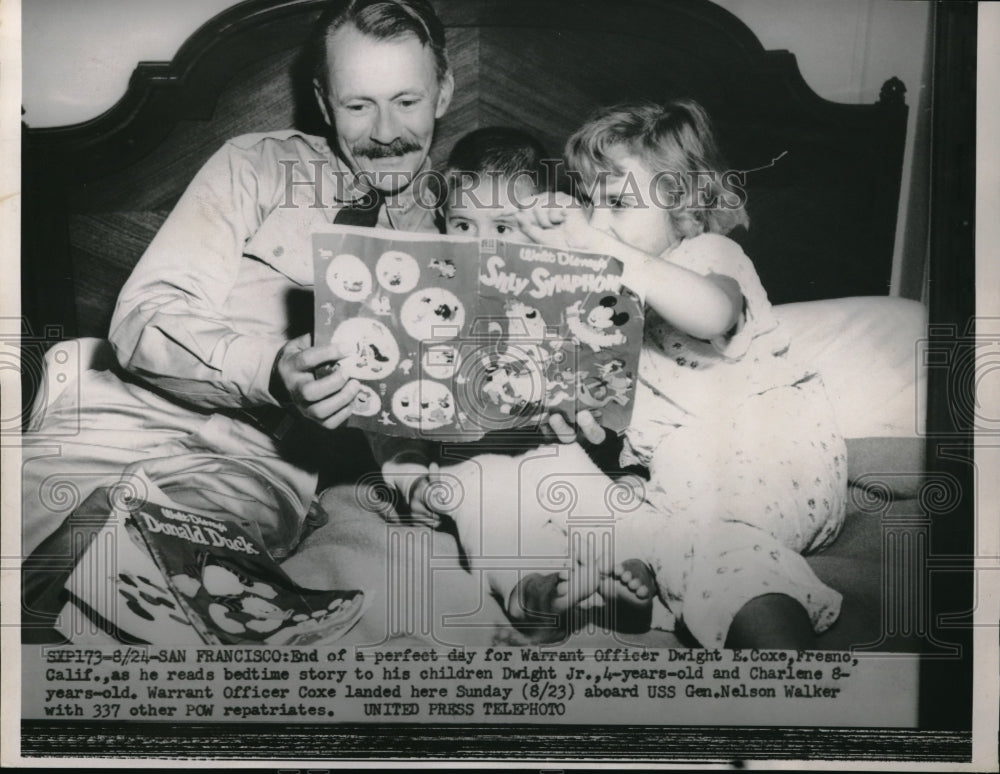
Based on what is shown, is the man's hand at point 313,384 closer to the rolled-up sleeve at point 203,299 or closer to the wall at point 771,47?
the rolled-up sleeve at point 203,299

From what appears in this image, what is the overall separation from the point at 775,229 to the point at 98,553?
187 cm

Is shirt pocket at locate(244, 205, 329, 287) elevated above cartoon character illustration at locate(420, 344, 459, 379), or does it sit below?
above

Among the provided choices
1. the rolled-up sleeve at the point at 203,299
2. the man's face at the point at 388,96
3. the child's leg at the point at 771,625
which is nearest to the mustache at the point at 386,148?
the man's face at the point at 388,96

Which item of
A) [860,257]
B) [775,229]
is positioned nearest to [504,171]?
[775,229]

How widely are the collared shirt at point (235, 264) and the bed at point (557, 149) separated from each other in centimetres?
6

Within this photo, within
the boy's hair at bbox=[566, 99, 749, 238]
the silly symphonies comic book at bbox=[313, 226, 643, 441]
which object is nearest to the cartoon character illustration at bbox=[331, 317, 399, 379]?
the silly symphonies comic book at bbox=[313, 226, 643, 441]

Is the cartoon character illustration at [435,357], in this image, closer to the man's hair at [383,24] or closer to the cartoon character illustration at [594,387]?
the cartoon character illustration at [594,387]

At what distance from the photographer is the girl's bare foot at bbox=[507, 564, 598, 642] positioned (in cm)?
247

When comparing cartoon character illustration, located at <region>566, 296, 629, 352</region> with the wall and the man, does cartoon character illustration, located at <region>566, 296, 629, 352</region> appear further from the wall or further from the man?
the wall

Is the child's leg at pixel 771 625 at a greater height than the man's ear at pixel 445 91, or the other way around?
the man's ear at pixel 445 91

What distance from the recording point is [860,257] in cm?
252

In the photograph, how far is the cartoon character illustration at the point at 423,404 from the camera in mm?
2471

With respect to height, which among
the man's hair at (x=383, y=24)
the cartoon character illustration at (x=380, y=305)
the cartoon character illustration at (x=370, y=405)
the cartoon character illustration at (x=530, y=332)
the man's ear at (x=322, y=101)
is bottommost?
the cartoon character illustration at (x=370, y=405)

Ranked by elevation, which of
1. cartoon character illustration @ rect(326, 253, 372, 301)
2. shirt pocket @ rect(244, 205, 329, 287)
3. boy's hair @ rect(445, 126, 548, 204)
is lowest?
cartoon character illustration @ rect(326, 253, 372, 301)
